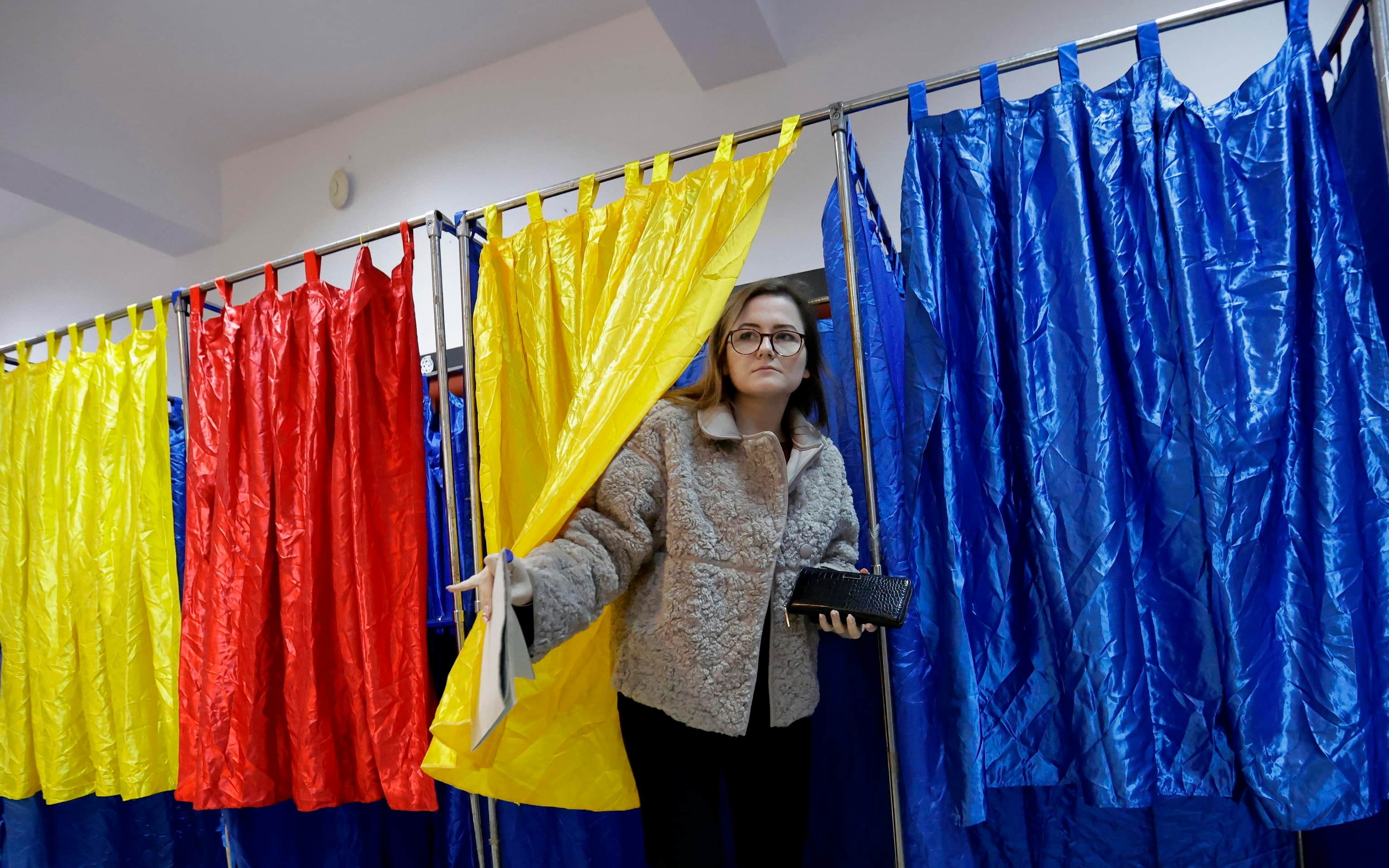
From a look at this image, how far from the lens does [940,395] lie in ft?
4.69

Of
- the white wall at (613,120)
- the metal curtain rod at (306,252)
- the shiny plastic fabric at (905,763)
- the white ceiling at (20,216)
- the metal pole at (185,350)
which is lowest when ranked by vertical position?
the shiny plastic fabric at (905,763)

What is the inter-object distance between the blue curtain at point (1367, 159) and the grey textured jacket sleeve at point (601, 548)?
130 centimetres

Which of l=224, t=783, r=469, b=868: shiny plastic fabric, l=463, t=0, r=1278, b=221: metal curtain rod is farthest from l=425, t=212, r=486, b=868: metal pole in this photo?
l=224, t=783, r=469, b=868: shiny plastic fabric

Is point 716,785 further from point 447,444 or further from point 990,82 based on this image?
point 990,82

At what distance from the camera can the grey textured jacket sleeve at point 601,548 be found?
1.19m

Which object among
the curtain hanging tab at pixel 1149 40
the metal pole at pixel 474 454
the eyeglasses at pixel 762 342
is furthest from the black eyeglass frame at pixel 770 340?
the curtain hanging tab at pixel 1149 40

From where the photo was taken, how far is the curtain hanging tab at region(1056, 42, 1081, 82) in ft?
4.83

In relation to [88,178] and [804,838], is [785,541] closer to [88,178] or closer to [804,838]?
[804,838]

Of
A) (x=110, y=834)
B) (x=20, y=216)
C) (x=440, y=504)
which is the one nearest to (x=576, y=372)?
(x=440, y=504)

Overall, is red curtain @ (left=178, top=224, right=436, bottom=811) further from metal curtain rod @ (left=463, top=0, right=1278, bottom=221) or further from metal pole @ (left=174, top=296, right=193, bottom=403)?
metal curtain rod @ (left=463, top=0, right=1278, bottom=221)

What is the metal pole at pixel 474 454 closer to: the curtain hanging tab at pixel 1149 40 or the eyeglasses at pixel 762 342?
the eyeglasses at pixel 762 342

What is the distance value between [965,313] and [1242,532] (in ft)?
1.91

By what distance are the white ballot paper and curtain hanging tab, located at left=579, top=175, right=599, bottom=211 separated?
100 centimetres

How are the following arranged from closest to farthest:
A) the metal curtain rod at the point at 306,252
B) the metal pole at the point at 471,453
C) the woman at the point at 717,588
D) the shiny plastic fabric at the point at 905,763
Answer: the woman at the point at 717,588, the shiny plastic fabric at the point at 905,763, the metal pole at the point at 471,453, the metal curtain rod at the point at 306,252
